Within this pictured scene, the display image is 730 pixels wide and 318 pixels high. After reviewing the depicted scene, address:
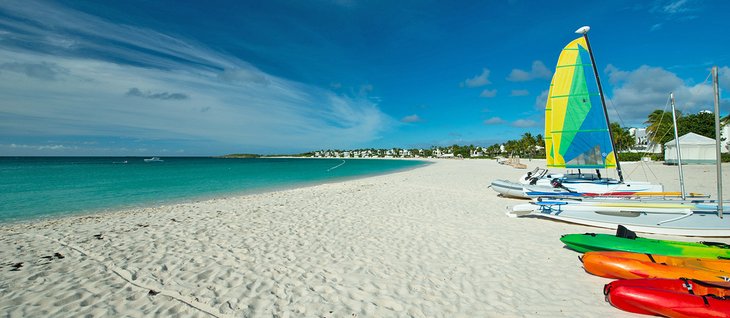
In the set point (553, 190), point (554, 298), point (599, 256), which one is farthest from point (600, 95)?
point (554, 298)

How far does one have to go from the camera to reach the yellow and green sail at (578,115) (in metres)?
12.2

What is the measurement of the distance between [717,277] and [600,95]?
10.0 m

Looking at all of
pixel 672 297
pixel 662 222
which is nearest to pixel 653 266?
pixel 672 297

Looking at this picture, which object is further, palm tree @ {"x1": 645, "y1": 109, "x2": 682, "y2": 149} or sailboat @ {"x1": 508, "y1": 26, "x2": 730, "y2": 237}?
palm tree @ {"x1": 645, "y1": 109, "x2": 682, "y2": 149}

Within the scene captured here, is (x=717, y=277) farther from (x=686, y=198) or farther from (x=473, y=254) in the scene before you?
(x=686, y=198)

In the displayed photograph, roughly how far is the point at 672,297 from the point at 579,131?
10625 mm

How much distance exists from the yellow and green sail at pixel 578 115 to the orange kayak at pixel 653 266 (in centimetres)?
905

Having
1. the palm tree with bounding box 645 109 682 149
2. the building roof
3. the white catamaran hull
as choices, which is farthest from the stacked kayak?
the palm tree with bounding box 645 109 682 149

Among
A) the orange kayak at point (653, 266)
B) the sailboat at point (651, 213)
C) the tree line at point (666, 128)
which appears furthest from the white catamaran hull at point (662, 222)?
the tree line at point (666, 128)

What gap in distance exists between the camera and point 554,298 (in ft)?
14.4

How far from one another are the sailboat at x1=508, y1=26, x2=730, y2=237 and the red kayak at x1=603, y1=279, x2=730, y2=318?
183 inches

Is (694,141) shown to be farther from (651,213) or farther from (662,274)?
(662,274)

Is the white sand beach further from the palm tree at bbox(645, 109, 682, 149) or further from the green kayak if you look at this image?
the palm tree at bbox(645, 109, 682, 149)

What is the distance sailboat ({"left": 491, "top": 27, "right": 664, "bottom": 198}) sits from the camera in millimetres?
12078
